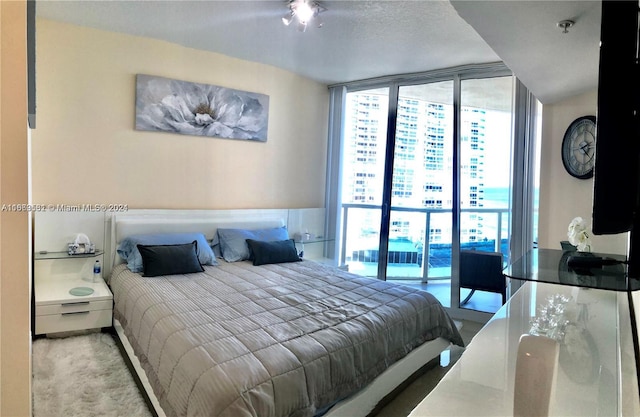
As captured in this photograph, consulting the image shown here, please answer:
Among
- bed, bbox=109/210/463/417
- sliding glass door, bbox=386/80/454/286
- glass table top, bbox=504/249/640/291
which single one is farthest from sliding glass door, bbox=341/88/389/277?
glass table top, bbox=504/249/640/291

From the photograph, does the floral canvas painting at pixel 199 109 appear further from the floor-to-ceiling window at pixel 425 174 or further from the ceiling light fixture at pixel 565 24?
the ceiling light fixture at pixel 565 24

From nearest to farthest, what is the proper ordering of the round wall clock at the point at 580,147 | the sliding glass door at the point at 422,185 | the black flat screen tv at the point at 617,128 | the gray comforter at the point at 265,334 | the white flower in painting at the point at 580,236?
the black flat screen tv at the point at 617,128
the gray comforter at the point at 265,334
the white flower in painting at the point at 580,236
the round wall clock at the point at 580,147
the sliding glass door at the point at 422,185

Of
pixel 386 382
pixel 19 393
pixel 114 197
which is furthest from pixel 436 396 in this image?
pixel 114 197

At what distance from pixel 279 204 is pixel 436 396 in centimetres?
399

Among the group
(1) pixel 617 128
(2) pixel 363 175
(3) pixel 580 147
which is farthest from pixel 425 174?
(1) pixel 617 128

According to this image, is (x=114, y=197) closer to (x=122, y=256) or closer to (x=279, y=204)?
(x=122, y=256)

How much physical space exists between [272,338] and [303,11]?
7.56 feet

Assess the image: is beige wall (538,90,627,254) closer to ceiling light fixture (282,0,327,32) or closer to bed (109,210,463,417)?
bed (109,210,463,417)

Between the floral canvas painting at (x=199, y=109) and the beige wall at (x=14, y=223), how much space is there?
8.69 ft

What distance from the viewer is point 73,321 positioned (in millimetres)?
3006

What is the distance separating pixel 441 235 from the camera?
4.41m

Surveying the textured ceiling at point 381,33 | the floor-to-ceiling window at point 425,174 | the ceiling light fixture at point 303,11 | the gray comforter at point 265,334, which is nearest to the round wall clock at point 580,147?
the textured ceiling at point 381,33

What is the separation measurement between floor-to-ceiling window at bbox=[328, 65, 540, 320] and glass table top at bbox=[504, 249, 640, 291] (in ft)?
7.32

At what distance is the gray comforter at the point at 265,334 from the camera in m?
1.68
